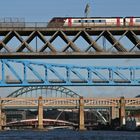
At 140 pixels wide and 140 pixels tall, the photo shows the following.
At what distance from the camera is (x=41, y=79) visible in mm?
→ 171875

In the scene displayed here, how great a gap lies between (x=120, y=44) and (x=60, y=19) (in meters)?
13.7

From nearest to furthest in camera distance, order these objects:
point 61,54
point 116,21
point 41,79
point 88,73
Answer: point 61,54
point 116,21
point 41,79
point 88,73

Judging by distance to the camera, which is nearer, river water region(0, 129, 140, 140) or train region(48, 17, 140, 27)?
train region(48, 17, 140, 27)

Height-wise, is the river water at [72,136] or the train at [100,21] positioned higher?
the train at [100,21]

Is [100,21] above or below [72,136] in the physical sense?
above

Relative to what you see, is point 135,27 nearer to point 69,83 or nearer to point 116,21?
point 116,21

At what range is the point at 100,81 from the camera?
587 feet

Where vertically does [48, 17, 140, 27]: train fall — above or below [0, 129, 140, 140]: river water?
above

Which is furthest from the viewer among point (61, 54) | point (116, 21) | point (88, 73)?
point (88, 73)

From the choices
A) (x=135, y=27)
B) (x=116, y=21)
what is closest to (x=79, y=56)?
(x=135, y=27)

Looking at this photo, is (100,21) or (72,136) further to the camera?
(72,136)

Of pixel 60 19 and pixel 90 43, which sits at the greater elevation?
pixel 60 19

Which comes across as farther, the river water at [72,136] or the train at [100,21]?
the river water at [72,136]

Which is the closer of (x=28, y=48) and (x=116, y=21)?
(x=28, y=48)
